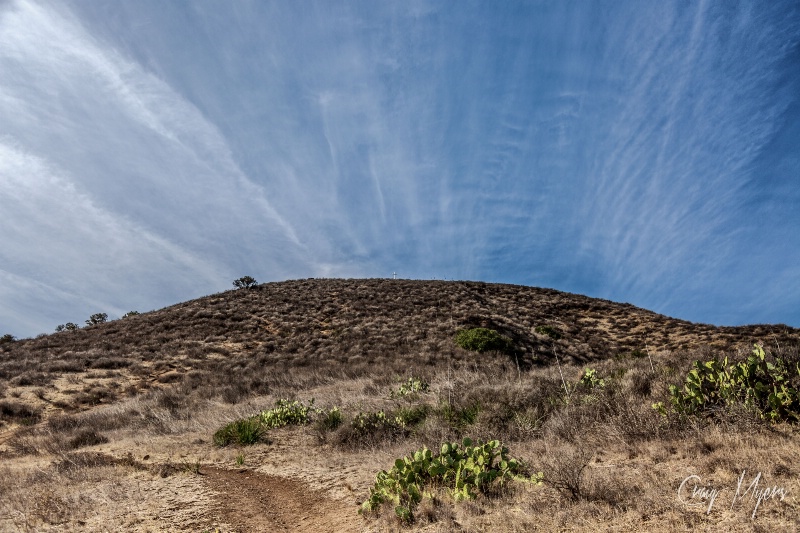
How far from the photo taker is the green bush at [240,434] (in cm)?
942

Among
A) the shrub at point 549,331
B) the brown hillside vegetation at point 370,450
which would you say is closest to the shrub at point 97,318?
the brown hillside vegetation at point 370,450

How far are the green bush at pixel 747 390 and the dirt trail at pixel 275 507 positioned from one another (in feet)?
16.4

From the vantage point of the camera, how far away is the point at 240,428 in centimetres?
972

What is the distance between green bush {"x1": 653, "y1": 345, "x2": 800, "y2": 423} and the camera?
16.9 feet

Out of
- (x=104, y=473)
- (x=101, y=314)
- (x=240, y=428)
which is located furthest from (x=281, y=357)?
(x=101, y=314)

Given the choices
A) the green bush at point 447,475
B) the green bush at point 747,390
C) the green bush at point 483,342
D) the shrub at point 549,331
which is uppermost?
the shrub at point 549,331

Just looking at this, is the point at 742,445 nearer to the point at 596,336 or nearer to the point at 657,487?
the point at 657,487

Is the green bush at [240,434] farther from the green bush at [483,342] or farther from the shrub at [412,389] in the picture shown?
the green bush at [483,342]

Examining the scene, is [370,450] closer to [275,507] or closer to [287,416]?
[275,507]

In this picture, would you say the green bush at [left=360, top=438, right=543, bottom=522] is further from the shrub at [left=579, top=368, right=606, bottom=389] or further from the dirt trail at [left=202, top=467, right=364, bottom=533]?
the shrub at [left=579, top=368, right=606, bottom=389]

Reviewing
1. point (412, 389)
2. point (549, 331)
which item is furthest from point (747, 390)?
point (549, 331)

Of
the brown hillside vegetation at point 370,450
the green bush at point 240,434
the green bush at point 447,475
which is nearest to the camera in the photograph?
the brown hillside vegetation at point 370,450

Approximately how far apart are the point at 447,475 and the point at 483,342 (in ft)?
65.2

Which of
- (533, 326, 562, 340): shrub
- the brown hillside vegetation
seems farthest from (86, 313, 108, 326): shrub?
(533, 326, 562, 340): shrub
